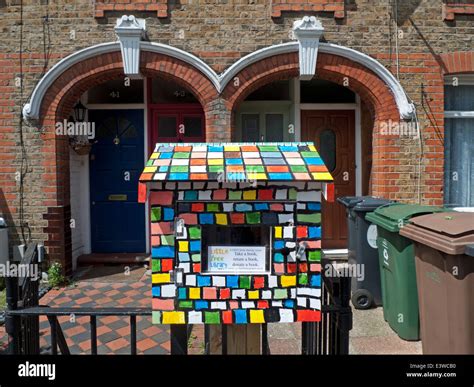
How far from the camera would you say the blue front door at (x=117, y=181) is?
19.7ft

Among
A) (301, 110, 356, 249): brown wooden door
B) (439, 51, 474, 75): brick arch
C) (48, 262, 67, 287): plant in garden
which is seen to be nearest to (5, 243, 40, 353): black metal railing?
(48, 262, 67, 287): plant in garden

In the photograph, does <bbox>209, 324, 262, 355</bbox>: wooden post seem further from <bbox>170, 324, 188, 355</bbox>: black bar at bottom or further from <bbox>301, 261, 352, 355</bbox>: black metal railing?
<bbox>301, 261, 352, 355</bbox>: black metal railing

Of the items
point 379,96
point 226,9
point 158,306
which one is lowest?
point 158,306

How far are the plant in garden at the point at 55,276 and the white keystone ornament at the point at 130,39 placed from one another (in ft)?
9.92

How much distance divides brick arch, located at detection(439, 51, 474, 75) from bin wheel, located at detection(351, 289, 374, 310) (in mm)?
3525

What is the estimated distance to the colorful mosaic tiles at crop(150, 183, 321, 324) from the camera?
1.54 metres

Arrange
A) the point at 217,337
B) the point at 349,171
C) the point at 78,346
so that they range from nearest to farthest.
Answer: the point at 217,337, the point at 78,346, the point at 349,171

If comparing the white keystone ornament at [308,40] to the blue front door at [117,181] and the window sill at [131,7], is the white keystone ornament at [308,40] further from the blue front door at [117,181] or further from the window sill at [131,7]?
the blue front door at [117,181]

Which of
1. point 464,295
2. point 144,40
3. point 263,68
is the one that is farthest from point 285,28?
point 464,295

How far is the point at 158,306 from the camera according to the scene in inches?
60.9

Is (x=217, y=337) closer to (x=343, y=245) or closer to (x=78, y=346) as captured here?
(x=78, y=346)

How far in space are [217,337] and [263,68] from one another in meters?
3.96

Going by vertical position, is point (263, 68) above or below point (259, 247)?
above
